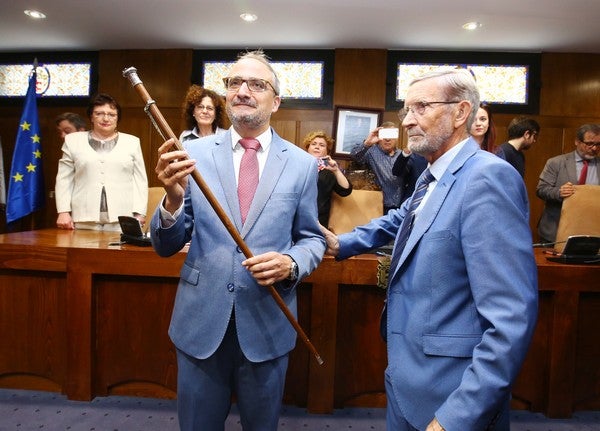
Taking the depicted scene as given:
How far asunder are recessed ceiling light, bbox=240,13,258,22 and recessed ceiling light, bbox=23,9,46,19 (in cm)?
218

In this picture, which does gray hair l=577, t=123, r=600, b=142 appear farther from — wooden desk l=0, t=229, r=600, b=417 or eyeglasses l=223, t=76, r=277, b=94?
eyeglasses l=223, t=76, r=277, b=94

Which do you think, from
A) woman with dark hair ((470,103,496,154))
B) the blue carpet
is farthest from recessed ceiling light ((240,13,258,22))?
the blue carpet

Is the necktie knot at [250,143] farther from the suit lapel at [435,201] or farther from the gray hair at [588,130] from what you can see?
the gray hair at [588,130]

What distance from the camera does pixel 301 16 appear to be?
4.32 metres

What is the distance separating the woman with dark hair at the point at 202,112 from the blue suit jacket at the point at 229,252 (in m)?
1.54

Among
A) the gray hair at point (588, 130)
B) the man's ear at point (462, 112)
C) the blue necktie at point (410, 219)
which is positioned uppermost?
the gray hair at point (588, 130)

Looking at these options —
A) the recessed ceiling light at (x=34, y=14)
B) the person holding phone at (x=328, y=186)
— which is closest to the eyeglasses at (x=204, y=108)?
the person holding phone at (x=328, y=186)

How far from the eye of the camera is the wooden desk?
209 centimetres

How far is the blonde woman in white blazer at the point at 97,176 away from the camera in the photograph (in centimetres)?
302

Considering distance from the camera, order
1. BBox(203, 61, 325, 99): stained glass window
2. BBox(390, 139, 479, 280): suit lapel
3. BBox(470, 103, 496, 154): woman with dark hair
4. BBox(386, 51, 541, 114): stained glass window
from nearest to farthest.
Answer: BBox(390, 139, 479, 280): suit lapel
BBox(470, 103, 496, 154): woman with dark hair
BBox(386, 51, 541, 114): stained glass window
BBox(203, 61, 325, 99): stained glass window

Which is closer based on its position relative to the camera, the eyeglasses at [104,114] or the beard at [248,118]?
the beard at [248,118]

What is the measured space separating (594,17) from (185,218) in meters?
4.72

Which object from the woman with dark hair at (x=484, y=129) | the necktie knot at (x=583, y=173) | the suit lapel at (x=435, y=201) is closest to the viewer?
the suit lapel at (x=435, y=201)

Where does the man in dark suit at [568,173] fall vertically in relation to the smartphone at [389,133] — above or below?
below
